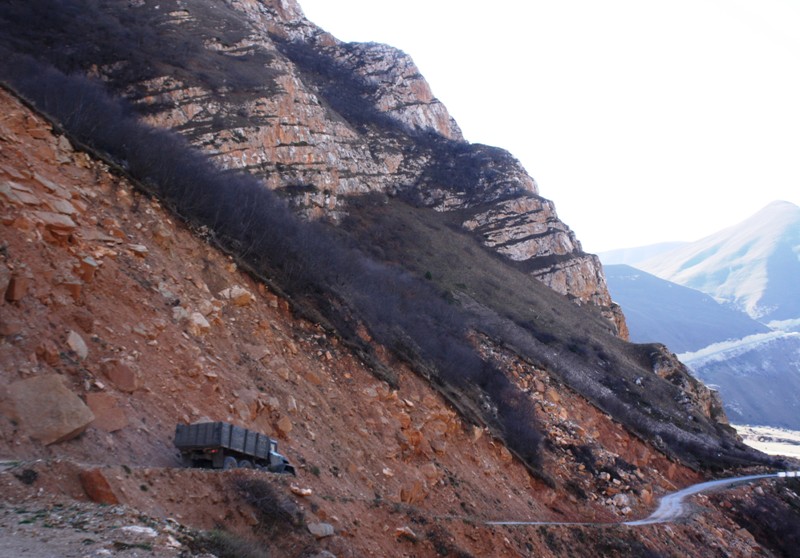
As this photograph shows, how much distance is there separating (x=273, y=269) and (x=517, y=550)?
13256 mm

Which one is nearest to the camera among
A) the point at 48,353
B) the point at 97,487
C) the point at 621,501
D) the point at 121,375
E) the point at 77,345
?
the point at 97,487

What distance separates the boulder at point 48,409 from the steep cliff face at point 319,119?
1325 inches

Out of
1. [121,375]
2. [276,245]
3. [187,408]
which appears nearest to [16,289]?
[121,375]

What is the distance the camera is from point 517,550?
59.2ft

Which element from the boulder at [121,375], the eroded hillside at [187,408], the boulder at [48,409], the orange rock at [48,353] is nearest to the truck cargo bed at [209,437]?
the eroded hillside at [187,408]

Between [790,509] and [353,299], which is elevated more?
[353,299]

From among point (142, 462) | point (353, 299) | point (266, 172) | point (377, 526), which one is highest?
point (266, 172)

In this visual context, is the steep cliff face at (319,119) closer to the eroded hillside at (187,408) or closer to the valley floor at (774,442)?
the eroded hillside at (187,408)

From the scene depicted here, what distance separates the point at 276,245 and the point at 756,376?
171m

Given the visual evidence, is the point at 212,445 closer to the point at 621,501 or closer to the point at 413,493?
the point at 413,493

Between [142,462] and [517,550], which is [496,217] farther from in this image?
[142,462]

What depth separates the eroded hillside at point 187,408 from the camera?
1098 centimetres

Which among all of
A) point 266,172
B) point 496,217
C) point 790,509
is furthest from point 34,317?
point 496,217

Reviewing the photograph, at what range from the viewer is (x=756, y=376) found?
164 metres
